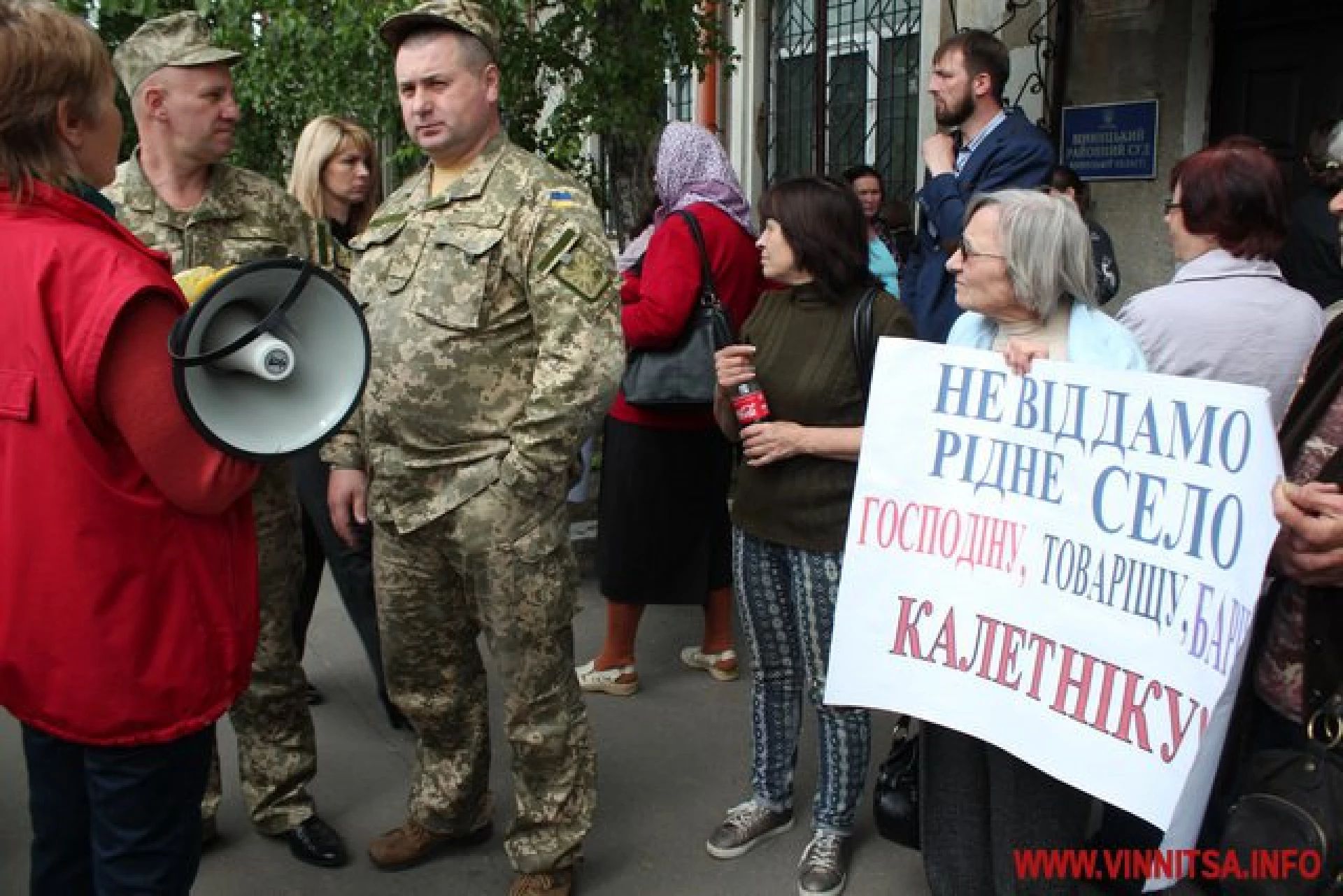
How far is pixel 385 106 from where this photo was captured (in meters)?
5.12

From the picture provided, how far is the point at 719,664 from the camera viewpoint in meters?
4.30

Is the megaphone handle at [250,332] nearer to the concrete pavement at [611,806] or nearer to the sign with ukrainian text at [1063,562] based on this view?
→ the sign with ukrainian text at [1063,562]

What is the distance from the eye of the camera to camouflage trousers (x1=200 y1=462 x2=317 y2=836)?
2.98 meters

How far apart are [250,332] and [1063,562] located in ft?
4.84

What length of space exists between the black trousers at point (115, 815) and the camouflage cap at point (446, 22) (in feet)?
5.09

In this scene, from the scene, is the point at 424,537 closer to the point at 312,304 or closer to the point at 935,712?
the point at 312,304

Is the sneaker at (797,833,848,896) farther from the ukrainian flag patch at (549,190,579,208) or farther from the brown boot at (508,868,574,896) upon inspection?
the ukrainian flag patch at (549,190,579,208)

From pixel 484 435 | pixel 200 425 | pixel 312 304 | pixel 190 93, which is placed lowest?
pixel 484 435

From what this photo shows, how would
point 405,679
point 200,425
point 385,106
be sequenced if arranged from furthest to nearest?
point 385,106 < point 405,679 < point 200,425

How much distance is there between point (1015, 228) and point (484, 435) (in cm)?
123

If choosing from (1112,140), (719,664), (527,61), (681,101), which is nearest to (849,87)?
(681,101)

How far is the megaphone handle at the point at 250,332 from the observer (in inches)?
64.7

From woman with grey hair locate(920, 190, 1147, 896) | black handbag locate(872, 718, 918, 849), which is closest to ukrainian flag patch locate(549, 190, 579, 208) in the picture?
woman with grey hair locate(920, 190, 1147, 896)

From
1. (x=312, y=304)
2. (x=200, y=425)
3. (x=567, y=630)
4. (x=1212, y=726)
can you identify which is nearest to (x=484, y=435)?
(x=567, y=630)
